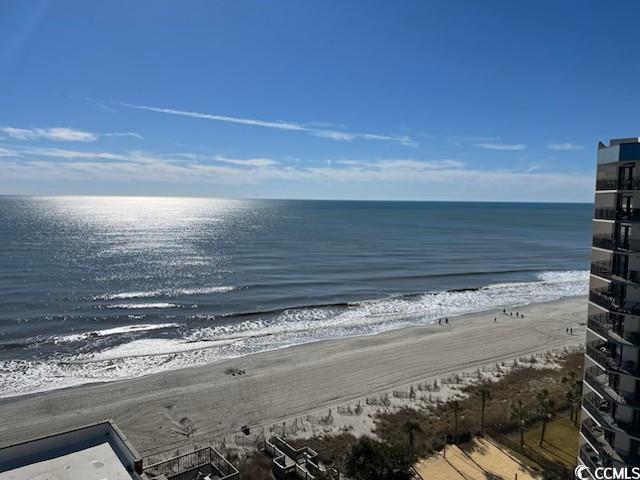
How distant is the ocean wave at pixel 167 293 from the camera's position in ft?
209

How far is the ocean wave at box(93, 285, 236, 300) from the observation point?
209 feet

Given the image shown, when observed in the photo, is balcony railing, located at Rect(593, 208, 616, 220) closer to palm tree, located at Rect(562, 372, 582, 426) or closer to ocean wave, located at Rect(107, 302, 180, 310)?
palm tree, located at Rect(562, 372, 582, 426)

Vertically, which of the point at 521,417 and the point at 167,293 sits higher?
the point at 521,417

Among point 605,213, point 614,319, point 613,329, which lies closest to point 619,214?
point 605,213

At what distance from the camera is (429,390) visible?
116ft

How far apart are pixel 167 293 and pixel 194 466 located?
45648mm

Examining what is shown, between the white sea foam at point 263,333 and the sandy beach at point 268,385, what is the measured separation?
7.44 feet

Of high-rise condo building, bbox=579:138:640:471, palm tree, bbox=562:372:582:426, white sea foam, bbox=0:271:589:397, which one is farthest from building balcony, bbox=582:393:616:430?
white sea foam, bbox=0:271:589:397

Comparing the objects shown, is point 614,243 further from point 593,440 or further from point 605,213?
point 593,440

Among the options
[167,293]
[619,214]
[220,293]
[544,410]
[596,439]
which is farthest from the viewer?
[220,293]

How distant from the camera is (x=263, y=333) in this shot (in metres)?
50.3

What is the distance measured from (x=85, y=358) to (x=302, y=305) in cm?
2603

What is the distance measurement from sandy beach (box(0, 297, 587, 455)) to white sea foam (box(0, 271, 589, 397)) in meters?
2.27

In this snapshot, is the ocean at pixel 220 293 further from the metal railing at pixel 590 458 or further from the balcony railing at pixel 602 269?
the balcony railing at pixel 602 269
